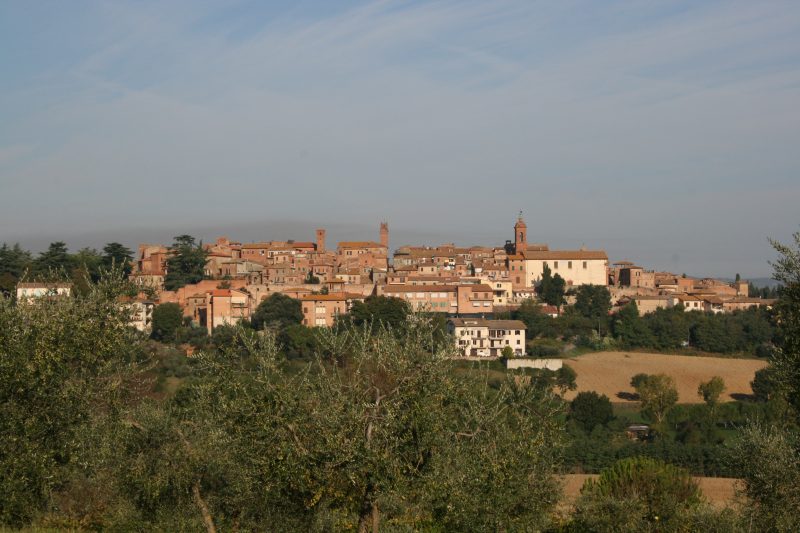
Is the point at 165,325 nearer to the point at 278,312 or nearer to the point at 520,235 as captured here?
the point at 278,312

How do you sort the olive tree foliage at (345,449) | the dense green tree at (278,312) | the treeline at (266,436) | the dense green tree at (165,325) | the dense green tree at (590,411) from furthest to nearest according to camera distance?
the dense green tree at (278,312)
the dense green tree at (165,325)
the dense green tree at (590,411)
the treeline at (266,436)
the olive tree foliage at (345,449)

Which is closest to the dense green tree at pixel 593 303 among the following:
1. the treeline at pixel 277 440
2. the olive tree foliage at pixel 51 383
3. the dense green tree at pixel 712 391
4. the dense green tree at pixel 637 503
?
the dense green tree at pixel 712 391

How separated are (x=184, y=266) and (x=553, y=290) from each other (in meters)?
30.2

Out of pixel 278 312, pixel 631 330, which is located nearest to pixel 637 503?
pixel 278 312

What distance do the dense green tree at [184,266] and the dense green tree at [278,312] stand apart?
35.6 ft

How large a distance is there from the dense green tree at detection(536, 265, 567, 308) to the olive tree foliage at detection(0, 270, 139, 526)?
6481 cm

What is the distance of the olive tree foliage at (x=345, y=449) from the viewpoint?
33.6 ft

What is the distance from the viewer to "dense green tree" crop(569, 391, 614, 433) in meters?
→ 44.8

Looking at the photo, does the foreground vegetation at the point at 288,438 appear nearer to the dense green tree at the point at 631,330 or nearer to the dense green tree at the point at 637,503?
the dense green tree at the point at 637,503

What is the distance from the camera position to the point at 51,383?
37.5 ft

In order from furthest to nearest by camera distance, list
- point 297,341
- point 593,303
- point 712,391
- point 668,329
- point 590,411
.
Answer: point 593,303
point 668,329
point 297,341
point 712,391
point 590,411

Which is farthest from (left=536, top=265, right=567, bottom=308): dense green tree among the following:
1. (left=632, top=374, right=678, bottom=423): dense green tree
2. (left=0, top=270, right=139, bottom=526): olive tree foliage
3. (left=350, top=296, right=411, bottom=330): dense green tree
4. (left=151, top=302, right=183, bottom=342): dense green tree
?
(left=0, top=270, right=139, bottom=526): olive tree foliage

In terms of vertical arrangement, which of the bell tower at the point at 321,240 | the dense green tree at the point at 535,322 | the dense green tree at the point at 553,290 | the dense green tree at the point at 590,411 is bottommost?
the dense green tree at the point at 590,411

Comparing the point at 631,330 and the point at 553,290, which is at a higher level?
the point at 553,290
